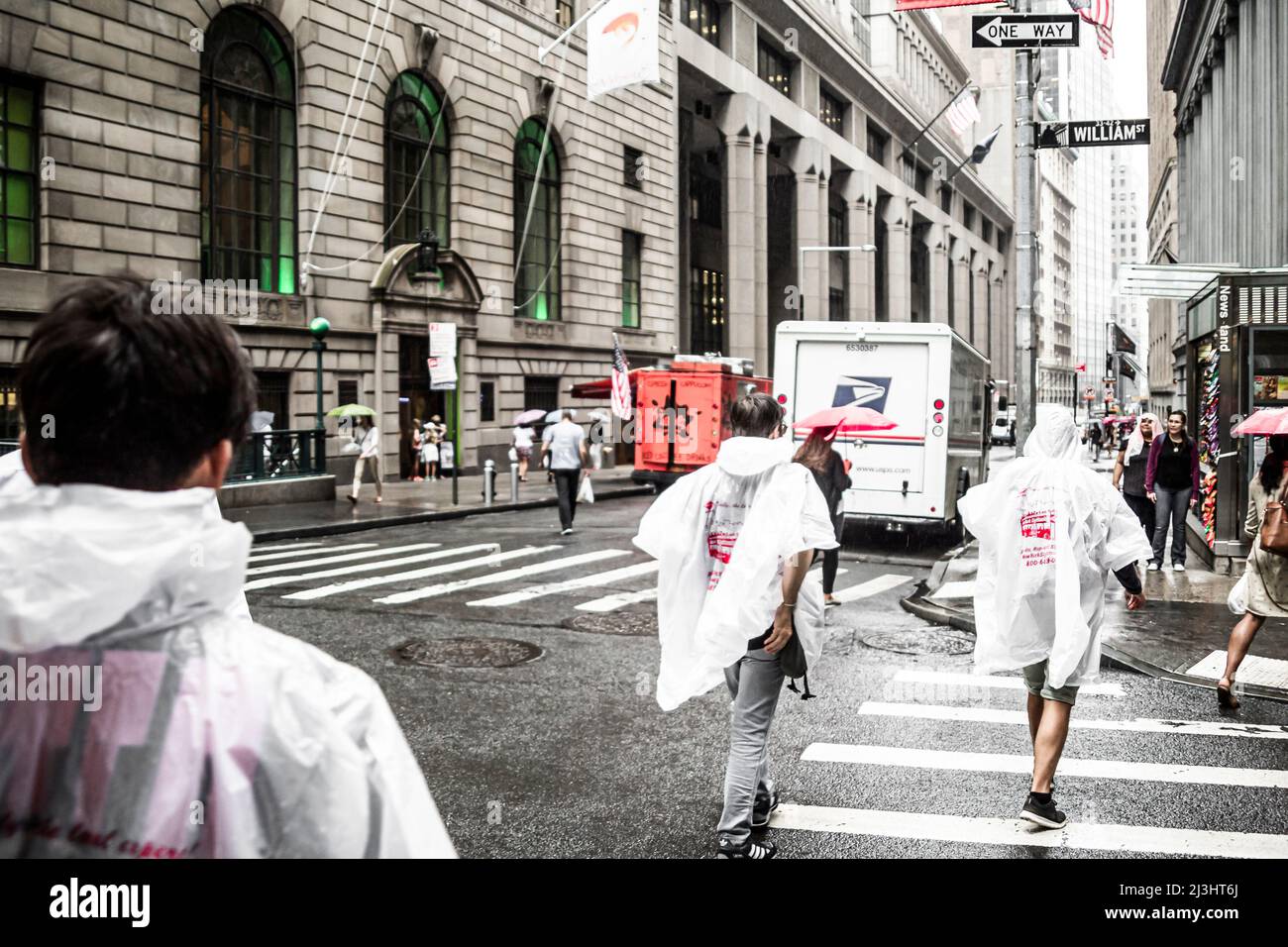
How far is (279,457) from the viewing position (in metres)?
23.3

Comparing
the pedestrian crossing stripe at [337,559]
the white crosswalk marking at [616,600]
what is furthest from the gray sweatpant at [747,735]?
the pedestrian crossing stripe at [337,559]

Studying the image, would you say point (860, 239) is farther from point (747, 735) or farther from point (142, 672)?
point (142, 672)

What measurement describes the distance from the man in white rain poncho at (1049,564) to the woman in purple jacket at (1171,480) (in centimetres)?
869

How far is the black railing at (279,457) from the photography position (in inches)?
871

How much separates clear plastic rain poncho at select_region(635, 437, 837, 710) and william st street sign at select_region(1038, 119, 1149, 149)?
9677 mm

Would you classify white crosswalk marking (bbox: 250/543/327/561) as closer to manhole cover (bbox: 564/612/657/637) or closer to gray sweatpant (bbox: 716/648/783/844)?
manhole cover (bbox: 564/612/657/637)

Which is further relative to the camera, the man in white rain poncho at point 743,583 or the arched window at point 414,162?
the arched window at point 414,162

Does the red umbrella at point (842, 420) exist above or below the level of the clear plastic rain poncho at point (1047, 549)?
above

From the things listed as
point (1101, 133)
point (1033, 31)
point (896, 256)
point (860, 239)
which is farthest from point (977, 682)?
point (896, 256)

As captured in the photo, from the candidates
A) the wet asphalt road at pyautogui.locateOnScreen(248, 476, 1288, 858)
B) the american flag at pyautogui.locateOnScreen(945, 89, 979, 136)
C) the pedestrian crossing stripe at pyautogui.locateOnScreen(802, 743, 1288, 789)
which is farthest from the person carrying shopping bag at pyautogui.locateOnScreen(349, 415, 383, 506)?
the pedestrian crossing stripe at pyautogui.locateOnScreen(802, 743, 1288, 789)

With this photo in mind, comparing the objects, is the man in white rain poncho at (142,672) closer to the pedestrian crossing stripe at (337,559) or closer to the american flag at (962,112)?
the pedestrian crossing stripe at (337,559)

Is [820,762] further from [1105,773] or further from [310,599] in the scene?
[310,599]
